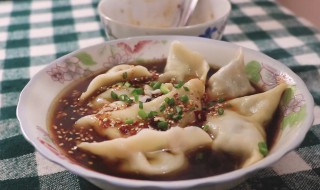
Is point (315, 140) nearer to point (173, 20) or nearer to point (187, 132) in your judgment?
point (187, 132)

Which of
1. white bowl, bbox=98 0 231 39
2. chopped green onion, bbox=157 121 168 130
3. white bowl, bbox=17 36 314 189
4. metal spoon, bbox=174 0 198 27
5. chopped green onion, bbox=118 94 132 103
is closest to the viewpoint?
white bowl, bbox=17 36 314 189

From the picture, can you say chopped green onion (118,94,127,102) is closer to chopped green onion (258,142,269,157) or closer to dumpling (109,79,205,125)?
dumpling (109,79,205,125)

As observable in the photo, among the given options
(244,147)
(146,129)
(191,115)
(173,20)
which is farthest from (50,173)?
(173,20)

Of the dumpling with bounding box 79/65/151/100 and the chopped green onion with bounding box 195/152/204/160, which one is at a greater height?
the chopped green onion with bounding box 195/152/204/160

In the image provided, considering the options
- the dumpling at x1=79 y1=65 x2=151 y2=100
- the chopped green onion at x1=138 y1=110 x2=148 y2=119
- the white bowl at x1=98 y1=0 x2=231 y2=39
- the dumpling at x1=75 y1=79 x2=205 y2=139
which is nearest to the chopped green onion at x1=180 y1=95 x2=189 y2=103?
the dumpling at x1=75 y1=79 x2=205 y2=139

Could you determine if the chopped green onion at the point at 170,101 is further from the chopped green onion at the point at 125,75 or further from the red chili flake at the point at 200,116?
the chopped green onion at the point at 125,75

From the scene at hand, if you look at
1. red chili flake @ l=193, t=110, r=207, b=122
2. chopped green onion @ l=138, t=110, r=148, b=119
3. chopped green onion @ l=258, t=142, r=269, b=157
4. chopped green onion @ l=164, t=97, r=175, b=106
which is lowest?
chopped green onion @ l=138, t=110, r=148, b=119

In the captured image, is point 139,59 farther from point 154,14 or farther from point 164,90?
point 154,14
